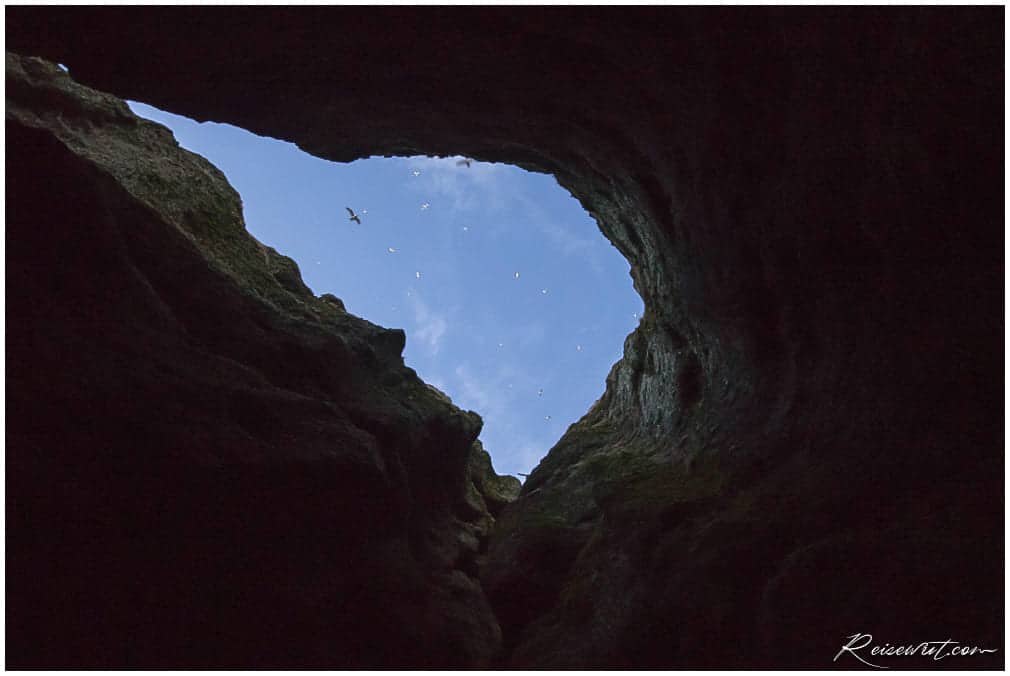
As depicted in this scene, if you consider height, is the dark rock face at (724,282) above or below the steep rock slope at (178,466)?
above

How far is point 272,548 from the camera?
27.3 ft

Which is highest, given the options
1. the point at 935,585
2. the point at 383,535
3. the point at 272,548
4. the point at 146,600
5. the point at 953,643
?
the point at 935,585

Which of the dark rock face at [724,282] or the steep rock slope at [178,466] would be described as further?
the steep rock slope at [178,466]

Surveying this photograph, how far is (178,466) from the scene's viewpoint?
7363 millimetres

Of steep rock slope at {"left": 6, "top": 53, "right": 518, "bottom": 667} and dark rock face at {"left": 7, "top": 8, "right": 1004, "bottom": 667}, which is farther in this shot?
steep rock slope at {"left": 6, "top": 53, "right": 518, "bottom": 667}

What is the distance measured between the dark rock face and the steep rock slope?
0.24 ft

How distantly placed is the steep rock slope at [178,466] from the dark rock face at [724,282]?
7cm

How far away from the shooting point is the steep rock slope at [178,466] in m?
6.55

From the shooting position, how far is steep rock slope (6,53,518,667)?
21.5 ft

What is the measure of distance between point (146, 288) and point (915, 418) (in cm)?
1070

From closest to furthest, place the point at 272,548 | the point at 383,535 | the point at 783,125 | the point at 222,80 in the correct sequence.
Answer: the point at 783,125
the point at 272,548
the point at 222,80
the point at 383,535

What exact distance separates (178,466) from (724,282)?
9.19 meters

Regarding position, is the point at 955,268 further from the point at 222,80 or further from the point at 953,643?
the point at 222,80

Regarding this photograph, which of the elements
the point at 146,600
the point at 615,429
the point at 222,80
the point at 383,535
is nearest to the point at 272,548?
the point at 146,600
